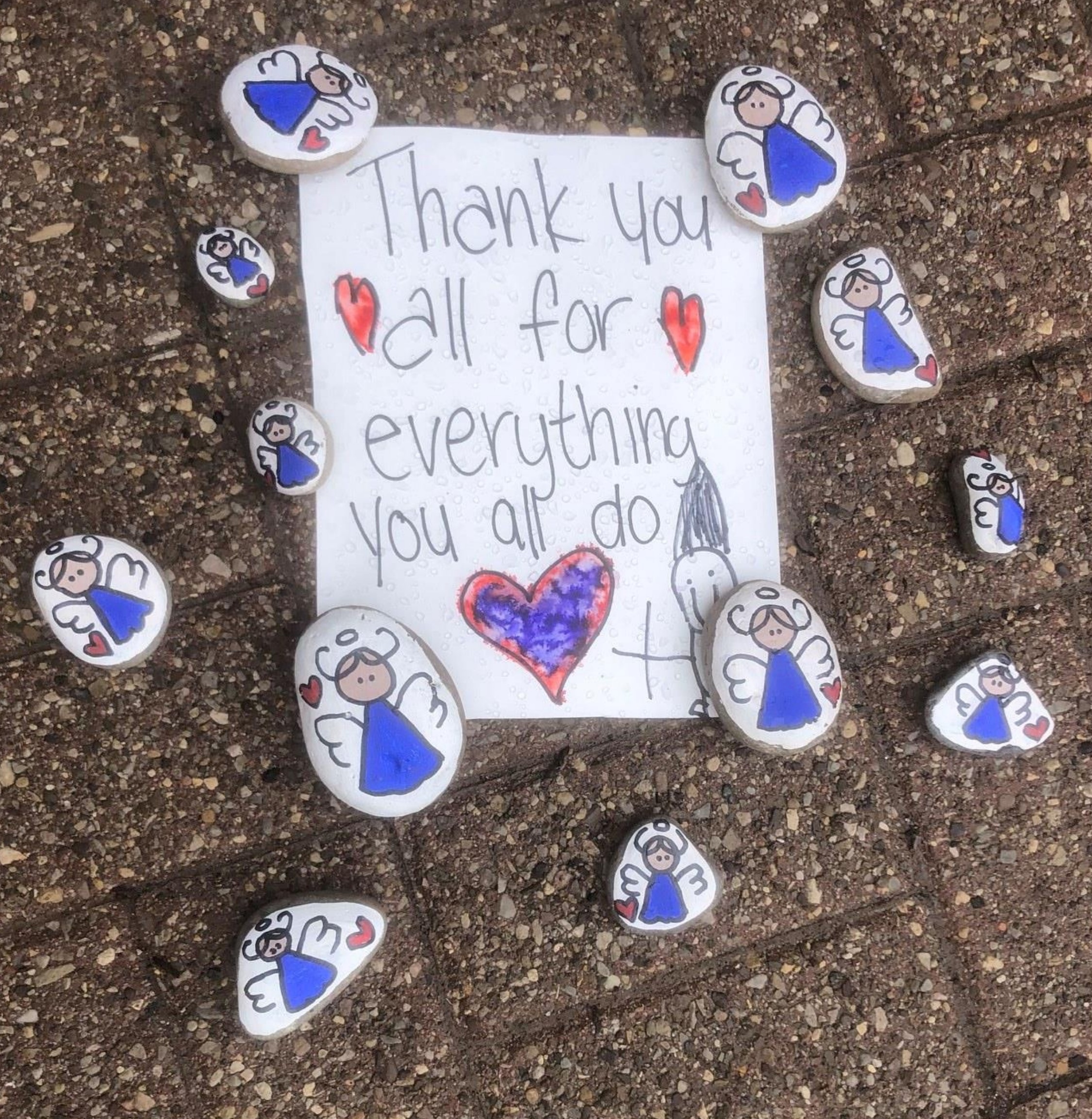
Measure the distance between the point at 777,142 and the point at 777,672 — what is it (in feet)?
1.71

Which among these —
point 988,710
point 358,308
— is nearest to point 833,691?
point 988,710

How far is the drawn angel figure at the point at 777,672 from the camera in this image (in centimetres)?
87

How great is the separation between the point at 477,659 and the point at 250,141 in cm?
54

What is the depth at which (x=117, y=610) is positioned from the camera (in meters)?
0.83

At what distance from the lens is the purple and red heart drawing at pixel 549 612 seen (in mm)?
897

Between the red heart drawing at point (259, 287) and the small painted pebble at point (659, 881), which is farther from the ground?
the red heart drawing at point (259, 287)

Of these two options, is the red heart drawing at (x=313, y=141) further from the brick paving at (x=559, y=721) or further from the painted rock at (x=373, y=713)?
the painted rock at (x=373, y=713)

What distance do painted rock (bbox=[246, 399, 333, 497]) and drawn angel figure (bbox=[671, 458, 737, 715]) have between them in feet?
1.20

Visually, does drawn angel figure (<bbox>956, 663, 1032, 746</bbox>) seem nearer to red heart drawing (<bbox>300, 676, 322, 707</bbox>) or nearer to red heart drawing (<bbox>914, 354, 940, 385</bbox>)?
red heart drawing (<bbox>914, 354, 940, 385</bbox>)

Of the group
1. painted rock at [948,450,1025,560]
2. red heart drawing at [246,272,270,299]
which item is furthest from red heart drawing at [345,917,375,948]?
painted rock at [948,450,1025,560]

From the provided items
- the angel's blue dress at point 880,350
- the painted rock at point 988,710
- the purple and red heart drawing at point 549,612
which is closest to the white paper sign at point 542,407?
the purple and red heart drawing at point 549,612

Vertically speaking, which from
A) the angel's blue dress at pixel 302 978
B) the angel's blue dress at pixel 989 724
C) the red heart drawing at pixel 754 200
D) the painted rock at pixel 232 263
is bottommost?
the angel's blue dress at pixel 302 978

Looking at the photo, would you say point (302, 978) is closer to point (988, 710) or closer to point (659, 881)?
point (659, 881)

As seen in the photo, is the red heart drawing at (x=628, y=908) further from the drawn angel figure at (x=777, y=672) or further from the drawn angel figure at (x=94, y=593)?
the drawn angel figure at (x=94, y=593)
